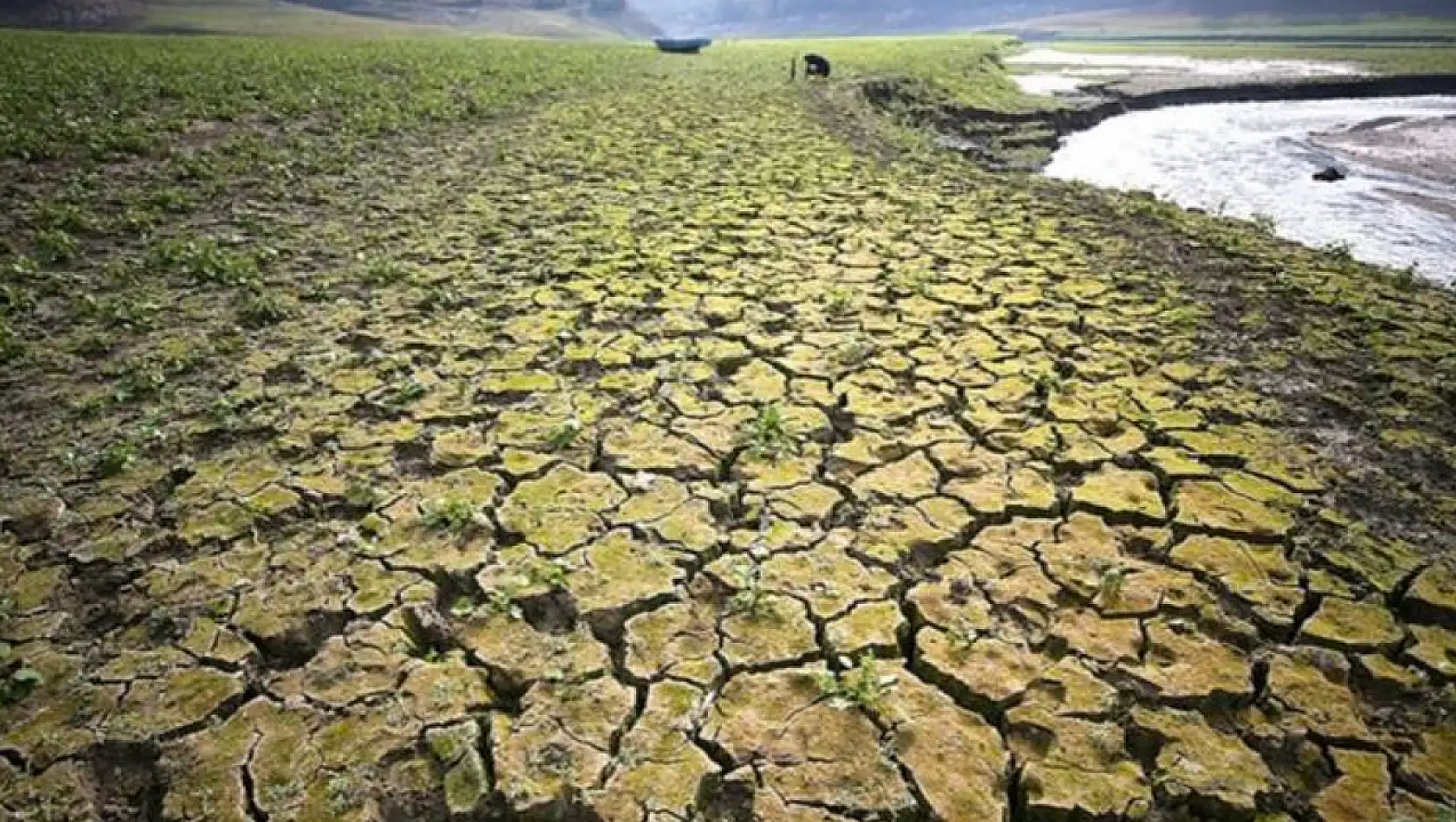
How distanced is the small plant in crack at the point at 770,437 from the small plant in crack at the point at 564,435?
1.00 m

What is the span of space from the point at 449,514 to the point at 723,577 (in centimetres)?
140

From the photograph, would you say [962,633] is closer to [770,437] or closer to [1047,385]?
[770,437]

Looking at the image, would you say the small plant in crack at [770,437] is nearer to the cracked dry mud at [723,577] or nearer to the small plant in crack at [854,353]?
the cracked dry mud at [723,577]

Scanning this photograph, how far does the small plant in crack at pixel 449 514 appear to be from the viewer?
373 centimetres

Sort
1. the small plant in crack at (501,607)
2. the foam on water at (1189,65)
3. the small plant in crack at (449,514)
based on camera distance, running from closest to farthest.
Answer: the small plant in crack at (501,607) < the small plant in crack at (449,514) < the foam on water at (1189,65)

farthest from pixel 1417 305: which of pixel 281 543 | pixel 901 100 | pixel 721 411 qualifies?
pixel 901 100

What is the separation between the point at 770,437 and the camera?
4.47m

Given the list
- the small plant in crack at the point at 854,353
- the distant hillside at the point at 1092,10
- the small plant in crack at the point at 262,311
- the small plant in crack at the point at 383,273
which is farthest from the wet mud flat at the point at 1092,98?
the distant hillside at the point at 1092,10

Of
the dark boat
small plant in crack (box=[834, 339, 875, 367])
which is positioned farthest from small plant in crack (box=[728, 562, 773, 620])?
the dark boat

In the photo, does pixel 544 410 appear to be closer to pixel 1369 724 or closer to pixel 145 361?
pixel 145 361

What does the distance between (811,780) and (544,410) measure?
2.91 meters

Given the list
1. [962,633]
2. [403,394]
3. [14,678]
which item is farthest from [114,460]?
[962,633]

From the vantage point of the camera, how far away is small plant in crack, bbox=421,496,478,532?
3732mm

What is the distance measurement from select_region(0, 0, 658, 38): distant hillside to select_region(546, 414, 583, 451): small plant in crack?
206 feet
